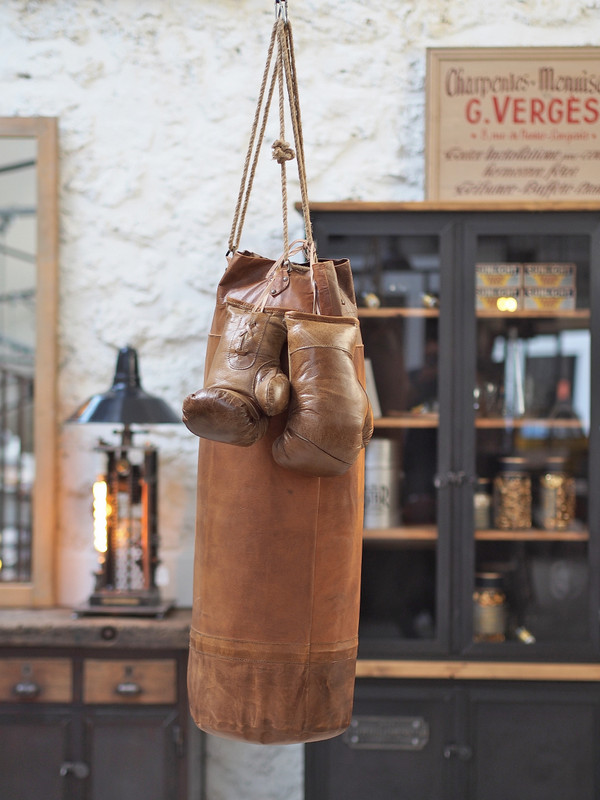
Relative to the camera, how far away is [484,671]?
263cm

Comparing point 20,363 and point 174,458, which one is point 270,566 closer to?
point 174,458

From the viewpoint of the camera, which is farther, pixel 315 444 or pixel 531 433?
pixel 531 433

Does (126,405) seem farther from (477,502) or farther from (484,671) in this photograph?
(484,671)

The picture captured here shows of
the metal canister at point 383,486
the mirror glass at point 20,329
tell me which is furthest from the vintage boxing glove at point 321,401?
the mirror glass at point 20,329

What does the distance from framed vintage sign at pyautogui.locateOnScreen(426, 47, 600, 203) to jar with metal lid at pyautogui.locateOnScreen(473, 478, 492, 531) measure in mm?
1096

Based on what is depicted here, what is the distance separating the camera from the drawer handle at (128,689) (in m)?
2.61

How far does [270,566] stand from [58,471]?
2.03 metres

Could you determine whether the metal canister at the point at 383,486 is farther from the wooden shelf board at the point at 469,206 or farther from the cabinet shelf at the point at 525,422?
the wooden shelf board at the point at 469,206

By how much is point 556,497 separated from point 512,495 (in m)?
0.15

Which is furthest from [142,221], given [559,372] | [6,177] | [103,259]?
[559,372]

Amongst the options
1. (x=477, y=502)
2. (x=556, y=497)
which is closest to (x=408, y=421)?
(x=477, y=502)

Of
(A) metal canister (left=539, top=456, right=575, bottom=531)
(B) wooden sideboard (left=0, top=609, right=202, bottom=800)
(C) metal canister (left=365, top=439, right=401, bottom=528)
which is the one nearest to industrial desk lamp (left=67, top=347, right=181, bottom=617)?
(B) wooden sideboard (left=0, top=609, right=202, bottom=800)

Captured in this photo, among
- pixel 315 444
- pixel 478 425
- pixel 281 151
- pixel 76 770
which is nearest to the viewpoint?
pixel 315 444

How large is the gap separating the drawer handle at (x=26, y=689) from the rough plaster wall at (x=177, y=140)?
1.63 ft
